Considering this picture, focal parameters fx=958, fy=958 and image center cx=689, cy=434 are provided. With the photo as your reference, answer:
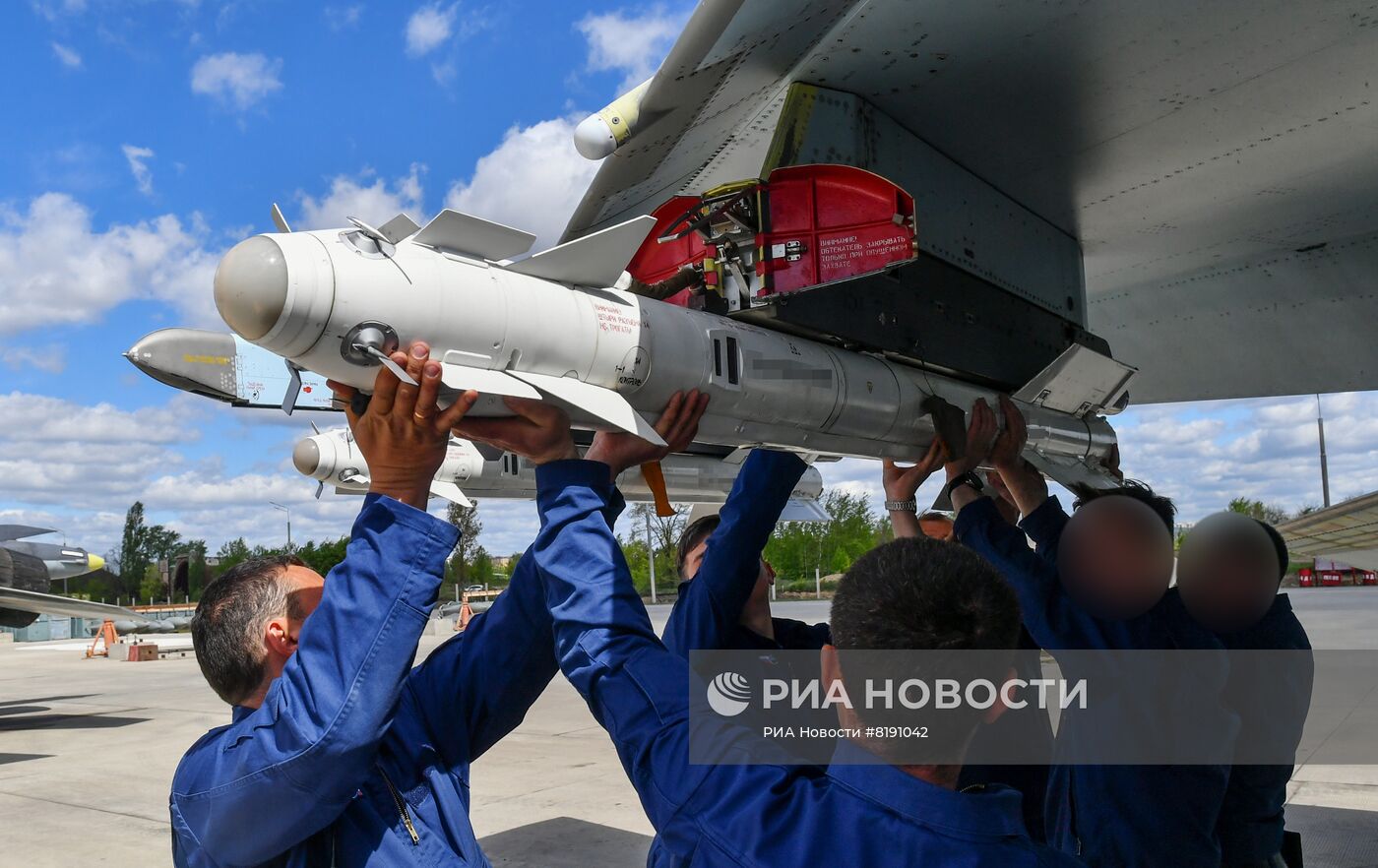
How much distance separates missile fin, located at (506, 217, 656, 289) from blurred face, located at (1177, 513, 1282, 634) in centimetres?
196

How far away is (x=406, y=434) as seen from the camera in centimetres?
181

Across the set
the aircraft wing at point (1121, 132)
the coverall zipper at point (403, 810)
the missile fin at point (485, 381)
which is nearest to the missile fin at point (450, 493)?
the aircraft wing at point (1121, 132)

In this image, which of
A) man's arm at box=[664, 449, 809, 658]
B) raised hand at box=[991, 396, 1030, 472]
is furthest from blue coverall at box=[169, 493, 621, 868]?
raised hand at box=[991, 396, 1030, 472]

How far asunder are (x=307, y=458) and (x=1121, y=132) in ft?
20.0

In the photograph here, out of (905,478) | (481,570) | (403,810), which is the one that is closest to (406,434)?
(403,810)

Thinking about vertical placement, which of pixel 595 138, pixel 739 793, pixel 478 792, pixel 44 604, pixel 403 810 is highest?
pixel 595 138

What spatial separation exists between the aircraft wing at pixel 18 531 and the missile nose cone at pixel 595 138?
12.9m

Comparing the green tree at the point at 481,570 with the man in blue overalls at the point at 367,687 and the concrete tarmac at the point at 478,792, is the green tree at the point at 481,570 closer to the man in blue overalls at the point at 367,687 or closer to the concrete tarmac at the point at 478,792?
the concrete tarmac at the point at 478,792

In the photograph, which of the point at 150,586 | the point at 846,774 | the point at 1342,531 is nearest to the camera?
the point at 846,774

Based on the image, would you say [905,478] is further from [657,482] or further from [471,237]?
[471,237]

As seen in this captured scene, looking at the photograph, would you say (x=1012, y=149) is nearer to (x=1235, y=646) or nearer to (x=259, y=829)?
(x=1235, y=646)

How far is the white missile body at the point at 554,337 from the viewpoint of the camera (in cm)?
270

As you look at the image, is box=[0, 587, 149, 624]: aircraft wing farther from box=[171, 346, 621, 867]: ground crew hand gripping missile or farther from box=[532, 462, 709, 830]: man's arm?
box=[532, 462, 709, 830]: man's arm

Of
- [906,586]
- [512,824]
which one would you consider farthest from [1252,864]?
[512,824]
